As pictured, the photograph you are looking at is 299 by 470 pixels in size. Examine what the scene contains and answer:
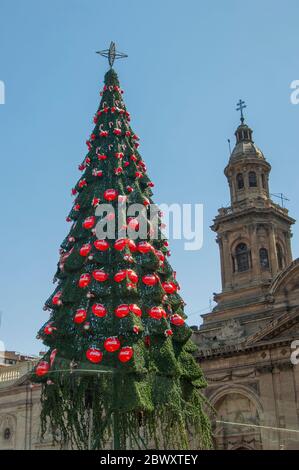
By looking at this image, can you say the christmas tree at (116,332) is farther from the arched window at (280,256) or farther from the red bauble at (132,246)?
the arched window at (280,256)

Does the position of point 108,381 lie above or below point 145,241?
below

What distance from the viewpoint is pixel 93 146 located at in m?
21.0

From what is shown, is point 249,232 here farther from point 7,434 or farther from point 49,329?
point 49,329

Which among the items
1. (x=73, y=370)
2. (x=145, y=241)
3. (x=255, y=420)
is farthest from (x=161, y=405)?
(x=255, y=420)

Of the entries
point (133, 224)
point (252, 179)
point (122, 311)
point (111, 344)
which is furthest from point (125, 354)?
Result: point (252, 179)

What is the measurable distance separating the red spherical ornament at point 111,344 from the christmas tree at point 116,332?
0.03 m

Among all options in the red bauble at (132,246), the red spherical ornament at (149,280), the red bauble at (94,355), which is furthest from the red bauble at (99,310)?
the red bauble at (132,246)

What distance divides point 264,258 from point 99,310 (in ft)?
105

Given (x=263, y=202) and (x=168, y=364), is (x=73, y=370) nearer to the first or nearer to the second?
(x=168, y=364)

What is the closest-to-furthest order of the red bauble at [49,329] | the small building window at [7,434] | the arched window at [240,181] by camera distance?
1. the red bauble at [49,329]
2. the small building window at [7,434]
3. the arched window at [240,181]

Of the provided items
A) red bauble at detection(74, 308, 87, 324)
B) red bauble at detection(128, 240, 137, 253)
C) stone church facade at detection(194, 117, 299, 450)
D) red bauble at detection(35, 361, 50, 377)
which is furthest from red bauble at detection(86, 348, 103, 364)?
stone church facade at detection(194, 117, 299, 450)

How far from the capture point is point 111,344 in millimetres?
17172

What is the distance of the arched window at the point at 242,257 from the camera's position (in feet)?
159

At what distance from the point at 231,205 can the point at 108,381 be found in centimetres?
3505
